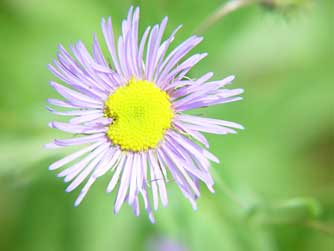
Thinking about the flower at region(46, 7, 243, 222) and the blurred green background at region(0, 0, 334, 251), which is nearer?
the flower at region(46, 7, 243, 222)

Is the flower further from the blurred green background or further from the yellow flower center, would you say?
the blurred green background

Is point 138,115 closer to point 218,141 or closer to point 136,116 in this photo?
point 136,116

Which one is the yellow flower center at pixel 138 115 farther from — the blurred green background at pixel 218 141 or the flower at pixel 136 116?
the blurred green background at pixel 218 141

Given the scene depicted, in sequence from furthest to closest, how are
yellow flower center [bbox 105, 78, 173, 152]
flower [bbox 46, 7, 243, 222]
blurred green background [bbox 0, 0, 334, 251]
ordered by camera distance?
1. blurred green background [bbox 0, 0, 334, 251]
2. yellow flower center [bbox 105, 78, 173, 152]
3. flower [bbox 46, 7, 243, 222]

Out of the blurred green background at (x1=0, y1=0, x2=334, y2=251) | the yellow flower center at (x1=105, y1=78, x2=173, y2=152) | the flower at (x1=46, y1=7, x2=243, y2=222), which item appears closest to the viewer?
the flower at (x1=46, y1=7, x2=243, y2=222)

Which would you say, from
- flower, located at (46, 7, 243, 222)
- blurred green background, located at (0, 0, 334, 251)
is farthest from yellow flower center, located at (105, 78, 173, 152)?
blurred green background, located at (0, 0, 334, 251)

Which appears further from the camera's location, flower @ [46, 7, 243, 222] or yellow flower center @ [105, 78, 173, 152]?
yellow flower center @ [105, 78, 173, 152]

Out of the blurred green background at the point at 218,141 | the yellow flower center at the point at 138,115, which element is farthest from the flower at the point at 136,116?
the blurred green background at the point at 218,141

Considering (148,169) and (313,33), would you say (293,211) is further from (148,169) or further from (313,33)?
(313,33)
